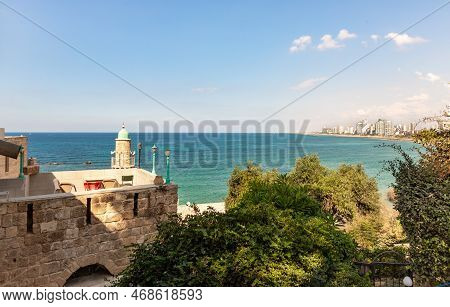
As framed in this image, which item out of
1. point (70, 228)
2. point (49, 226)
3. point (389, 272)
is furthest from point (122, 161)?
point (389, 272)

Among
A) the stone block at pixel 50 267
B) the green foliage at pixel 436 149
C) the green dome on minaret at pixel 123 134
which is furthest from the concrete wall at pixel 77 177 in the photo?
the green foliage at pixel 436 149

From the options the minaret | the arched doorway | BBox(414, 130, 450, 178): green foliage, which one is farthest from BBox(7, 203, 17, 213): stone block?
the minaret

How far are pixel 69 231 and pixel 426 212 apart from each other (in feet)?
33.2

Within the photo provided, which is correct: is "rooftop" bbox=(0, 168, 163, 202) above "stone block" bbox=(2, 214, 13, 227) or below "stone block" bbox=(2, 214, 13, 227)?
above

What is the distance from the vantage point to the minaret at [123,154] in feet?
68.5

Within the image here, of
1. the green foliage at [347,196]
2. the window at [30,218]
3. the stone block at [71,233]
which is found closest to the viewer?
the window at [30,218]

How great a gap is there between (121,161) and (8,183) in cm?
1137

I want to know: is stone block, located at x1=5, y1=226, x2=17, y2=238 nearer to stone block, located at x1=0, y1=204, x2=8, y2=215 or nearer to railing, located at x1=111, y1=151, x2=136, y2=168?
stone block, located at x1=0, y1=204, x2=8, y2=215

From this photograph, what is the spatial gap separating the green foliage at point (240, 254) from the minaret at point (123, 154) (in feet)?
53.1

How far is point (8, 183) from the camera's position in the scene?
33.2 ft

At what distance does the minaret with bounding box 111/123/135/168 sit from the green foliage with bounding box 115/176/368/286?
53.1 feet

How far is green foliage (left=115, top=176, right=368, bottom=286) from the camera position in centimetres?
439

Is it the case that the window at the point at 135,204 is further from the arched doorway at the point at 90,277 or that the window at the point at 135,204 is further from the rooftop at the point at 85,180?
the rooftop at the point at 85,180
